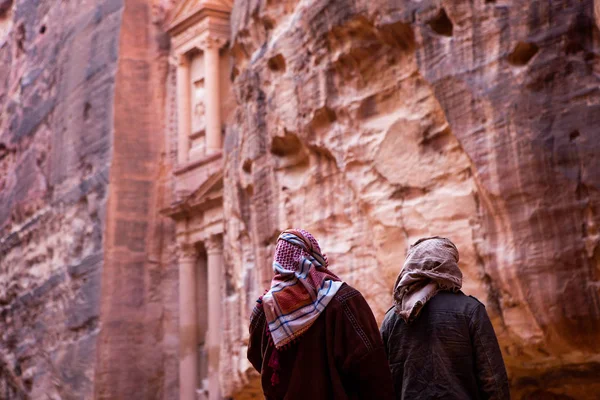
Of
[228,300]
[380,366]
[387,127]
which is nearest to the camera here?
[380,366]

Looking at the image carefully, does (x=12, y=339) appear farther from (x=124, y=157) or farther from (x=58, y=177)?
(x=124, y=157)

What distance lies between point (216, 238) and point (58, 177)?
4.06 meters

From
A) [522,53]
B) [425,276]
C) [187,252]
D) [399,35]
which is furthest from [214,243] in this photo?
[425,276]

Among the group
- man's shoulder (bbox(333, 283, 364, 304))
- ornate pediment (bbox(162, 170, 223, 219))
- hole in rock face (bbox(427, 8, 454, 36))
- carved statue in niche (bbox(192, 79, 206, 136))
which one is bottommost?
man's shoulder (bbox(333, 283, 364, 304))

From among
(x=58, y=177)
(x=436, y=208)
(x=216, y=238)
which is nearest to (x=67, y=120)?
(x=58, y=177)

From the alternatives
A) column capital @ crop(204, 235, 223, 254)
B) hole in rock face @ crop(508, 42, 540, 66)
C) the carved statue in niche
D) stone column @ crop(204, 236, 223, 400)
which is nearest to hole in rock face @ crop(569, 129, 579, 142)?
hole in rock face @ crop(508, 42, 540, 66)

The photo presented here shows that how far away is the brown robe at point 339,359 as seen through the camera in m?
3.15

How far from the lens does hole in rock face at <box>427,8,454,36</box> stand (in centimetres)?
684

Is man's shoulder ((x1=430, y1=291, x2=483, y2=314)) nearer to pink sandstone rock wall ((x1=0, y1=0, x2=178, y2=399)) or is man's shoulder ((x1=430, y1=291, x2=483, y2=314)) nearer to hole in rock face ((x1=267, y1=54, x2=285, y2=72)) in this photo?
hole in rock face ((x1=267, y1=54, x2=285, y2=72))

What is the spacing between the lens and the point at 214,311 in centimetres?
1389

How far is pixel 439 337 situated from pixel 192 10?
13288mm

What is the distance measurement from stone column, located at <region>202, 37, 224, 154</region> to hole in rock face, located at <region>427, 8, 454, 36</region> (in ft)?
27.8

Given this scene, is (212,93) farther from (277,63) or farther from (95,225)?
Result: (277,63)

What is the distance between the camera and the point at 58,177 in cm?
1648
